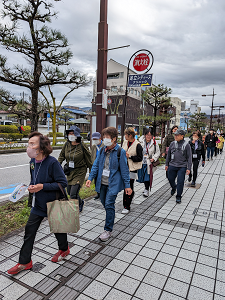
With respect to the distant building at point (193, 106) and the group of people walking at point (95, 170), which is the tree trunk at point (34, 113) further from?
the distant building at point (193, 106)

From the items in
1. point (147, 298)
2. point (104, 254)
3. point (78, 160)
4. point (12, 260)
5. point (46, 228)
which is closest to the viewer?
point (147, 298)

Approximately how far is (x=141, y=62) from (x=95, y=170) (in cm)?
569

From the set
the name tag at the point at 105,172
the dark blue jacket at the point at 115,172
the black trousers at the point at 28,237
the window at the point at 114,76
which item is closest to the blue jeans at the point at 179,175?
the dark blue jacket at the point at 115,172

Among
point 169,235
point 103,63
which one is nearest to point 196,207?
point 169,235

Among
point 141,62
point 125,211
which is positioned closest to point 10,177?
point 125,211

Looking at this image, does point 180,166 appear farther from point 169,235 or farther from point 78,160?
point 78,160

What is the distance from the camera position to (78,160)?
13.4 ft

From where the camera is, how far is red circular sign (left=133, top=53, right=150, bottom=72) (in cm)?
766

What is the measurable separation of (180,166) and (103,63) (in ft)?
10.8

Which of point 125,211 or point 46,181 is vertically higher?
point 46,181

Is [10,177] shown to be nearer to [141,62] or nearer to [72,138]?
[72,138]

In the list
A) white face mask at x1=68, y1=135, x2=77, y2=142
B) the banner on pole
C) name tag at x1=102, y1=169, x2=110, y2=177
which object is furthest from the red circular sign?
name tag at x1=102, y1=169, x2=110, y2=177

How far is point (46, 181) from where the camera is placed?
2.52 meters

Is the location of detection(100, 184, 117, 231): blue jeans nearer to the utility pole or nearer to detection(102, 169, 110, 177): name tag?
detection(102, 169, 110, 177): name tag
